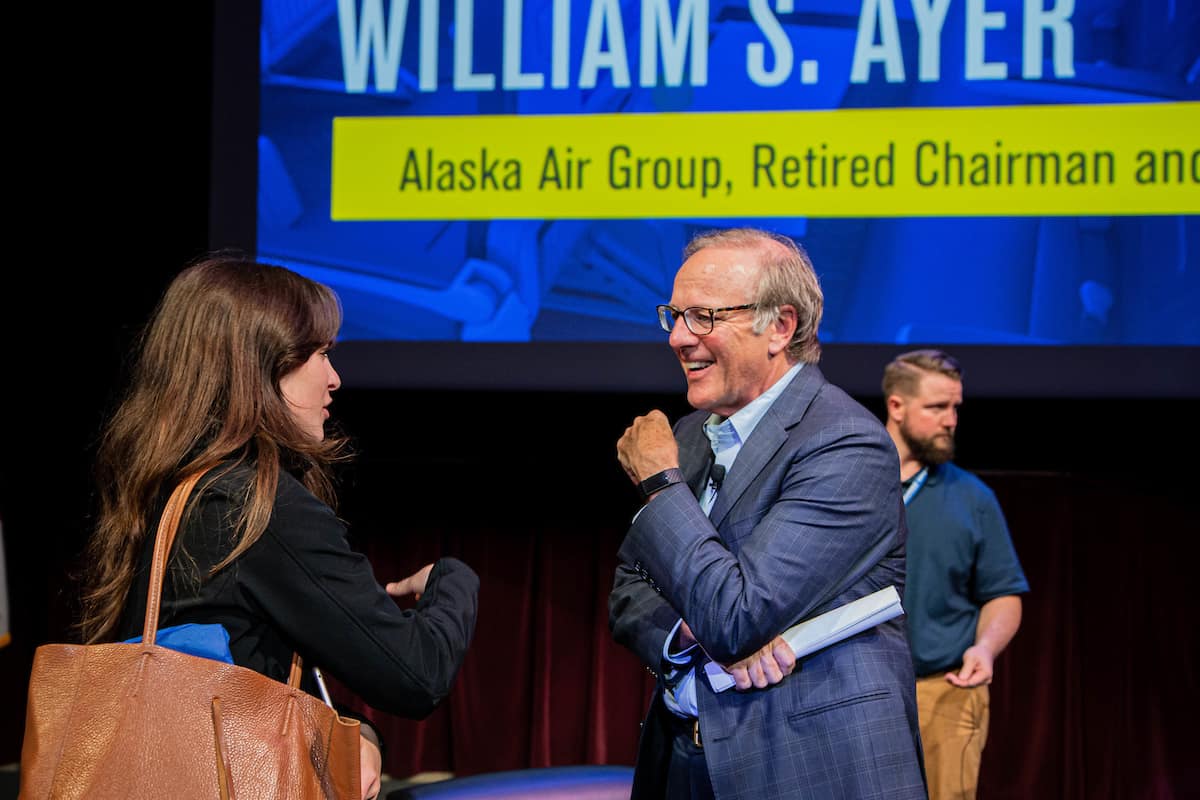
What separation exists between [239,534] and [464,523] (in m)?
3.43

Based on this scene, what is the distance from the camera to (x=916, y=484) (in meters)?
3.32

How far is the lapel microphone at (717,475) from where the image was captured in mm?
1870

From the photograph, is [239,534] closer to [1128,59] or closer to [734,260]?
[734,260]

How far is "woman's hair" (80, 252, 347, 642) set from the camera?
144 cm

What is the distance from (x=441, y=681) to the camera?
1.49 m

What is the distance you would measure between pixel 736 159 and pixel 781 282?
2023 mm

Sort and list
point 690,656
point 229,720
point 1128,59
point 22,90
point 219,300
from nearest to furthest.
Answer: point 229,720 < point 219,300 < point 690,656 < point 1128,59 < point 22,90

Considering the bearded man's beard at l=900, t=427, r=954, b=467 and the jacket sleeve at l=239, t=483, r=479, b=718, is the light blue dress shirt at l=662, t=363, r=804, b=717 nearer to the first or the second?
the jacket sleeve at l=239, t=483, r=479, b=718

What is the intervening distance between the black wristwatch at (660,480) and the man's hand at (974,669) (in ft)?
5.43

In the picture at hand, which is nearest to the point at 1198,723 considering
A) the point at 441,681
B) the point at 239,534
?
the point at 441,681

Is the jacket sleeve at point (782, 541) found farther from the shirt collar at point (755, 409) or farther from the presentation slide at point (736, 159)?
the presentation slide at point (736, 159)

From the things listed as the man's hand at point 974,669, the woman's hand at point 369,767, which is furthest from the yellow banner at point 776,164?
the woman's hand at point 369,767

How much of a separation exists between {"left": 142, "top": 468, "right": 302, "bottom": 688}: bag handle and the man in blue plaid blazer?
0.60 meters

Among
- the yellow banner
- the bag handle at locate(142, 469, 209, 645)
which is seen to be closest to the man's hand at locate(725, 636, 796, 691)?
the bag handle at locate(142, 469, 209, 645)
